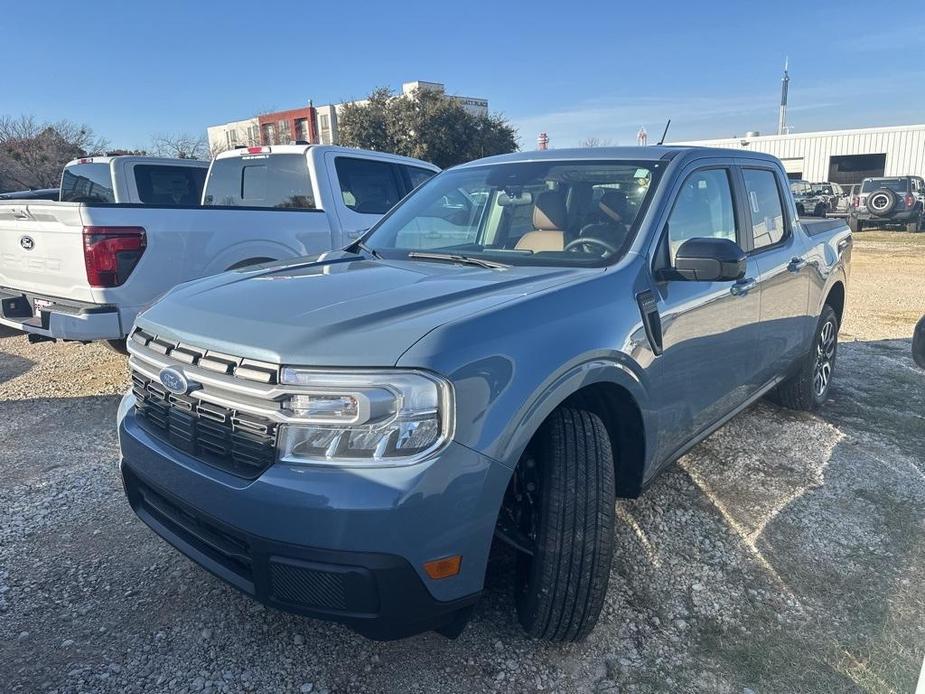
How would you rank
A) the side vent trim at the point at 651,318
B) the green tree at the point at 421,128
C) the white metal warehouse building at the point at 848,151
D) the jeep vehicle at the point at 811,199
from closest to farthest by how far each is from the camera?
the side vent trim at the point at 651,318, the jeep vehicle at the point at 811,199, the green tree at the point at 421,128, the white metal warehouse building at the point at 848,151

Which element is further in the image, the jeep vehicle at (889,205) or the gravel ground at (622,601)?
the jeep vehicle at (889,205)

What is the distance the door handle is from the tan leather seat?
0.93 m

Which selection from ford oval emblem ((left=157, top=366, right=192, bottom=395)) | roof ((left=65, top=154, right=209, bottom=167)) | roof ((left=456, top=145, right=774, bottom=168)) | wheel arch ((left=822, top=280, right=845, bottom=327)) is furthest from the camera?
roof ((left=65, top=154, right=209, bottom=167))

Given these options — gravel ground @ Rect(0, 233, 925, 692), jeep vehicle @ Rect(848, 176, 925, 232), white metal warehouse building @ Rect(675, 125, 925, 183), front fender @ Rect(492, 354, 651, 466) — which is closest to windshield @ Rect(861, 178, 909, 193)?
jeep vehicle @ Rect(848, 176, 925, 232)

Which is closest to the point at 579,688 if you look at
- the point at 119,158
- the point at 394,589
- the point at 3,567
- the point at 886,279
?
the point at 394,589

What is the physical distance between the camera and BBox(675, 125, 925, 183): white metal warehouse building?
129 feet

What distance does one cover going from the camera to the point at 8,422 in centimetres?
471

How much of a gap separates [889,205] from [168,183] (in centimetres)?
2256

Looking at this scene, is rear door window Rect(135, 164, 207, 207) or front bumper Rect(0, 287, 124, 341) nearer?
front bumper Rect(0, 287, 124, 341)

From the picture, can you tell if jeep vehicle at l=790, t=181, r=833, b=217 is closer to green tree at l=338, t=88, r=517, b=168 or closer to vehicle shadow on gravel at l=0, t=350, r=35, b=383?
green tree at l=338, t=88, r=517, b=168

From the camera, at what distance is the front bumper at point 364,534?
1.81 m

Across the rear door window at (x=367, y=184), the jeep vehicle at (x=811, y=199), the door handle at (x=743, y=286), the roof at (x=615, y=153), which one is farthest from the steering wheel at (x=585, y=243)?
the jeep vehicle at (x=811, y=199)

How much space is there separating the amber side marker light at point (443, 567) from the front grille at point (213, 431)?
1.80 feet

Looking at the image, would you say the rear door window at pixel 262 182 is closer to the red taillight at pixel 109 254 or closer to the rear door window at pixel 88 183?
the rear door window at pixel 88 183
